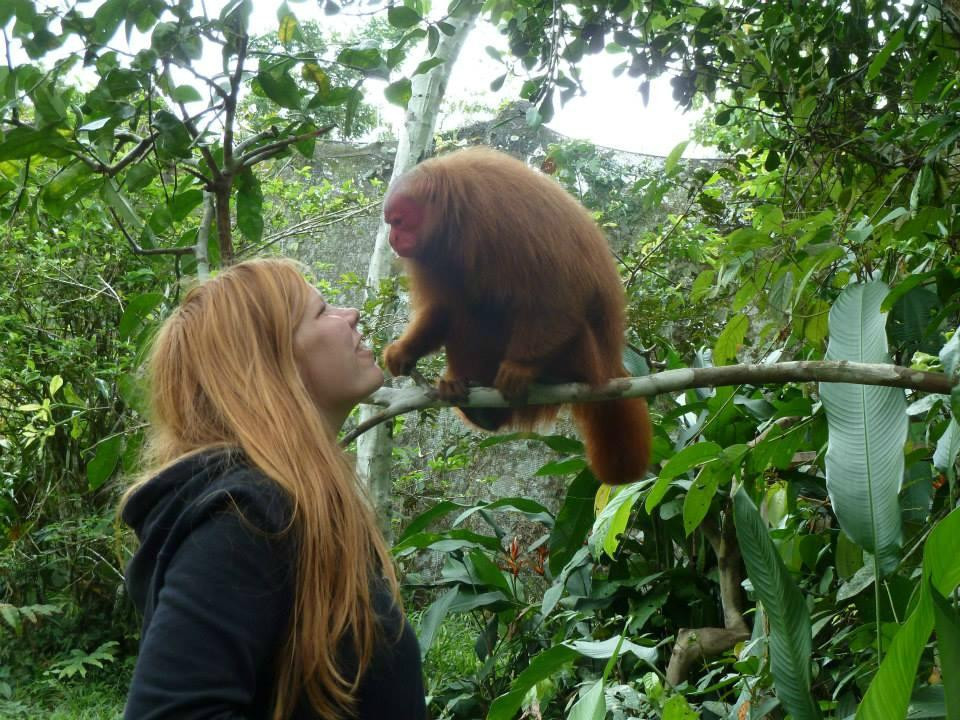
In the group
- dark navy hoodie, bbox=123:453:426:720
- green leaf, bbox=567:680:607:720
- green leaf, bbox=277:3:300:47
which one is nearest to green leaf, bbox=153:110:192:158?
green leaf, bbox=277:3:300:47

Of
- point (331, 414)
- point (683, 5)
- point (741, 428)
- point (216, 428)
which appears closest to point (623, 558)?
point (741, 428)

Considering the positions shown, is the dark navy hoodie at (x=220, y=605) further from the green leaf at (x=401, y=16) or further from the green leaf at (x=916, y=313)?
the green leaf at (x=916, y=313)

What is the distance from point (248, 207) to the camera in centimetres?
235

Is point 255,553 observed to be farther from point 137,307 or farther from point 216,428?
point 137,307

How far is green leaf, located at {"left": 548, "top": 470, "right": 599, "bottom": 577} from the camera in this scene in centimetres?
376

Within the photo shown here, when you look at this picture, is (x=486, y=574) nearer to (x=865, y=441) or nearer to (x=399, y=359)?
(x=399, y=359)

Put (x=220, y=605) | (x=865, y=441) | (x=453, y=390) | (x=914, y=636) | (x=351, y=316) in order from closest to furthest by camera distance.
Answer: (x=220, y=605)
(x=914, y=636)
(x=351, y=316)
(x=865, y=441)
(x=453, y=390)

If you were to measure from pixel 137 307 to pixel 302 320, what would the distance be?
3.34 ft

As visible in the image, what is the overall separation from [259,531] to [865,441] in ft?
5.49

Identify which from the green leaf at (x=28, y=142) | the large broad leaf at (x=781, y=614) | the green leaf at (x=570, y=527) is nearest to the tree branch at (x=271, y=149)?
the green leaf at (x=28, y=142)

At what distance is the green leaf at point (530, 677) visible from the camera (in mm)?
2336

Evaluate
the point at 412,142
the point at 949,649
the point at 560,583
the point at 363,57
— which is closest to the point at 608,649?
the point at 949,649

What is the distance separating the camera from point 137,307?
234cm

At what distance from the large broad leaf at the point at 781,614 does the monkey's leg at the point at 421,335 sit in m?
1.24
